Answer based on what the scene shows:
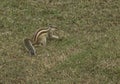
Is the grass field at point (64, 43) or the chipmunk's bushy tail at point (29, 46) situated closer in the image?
the grass field at point (64, 43)

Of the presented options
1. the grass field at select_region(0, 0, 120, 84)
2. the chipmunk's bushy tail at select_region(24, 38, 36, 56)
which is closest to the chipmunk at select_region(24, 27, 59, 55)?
the chipmunk's bushy tail at select_region(24, 38, 36, 56)

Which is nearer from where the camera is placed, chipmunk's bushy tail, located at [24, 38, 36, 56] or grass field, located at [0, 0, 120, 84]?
grass field, located at [0, 0, 120, 84]

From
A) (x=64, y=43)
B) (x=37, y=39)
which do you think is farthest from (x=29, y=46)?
(x=64, y=43)

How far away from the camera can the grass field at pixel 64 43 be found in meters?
7.42

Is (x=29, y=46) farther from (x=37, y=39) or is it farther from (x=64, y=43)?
(x=64, y=43)

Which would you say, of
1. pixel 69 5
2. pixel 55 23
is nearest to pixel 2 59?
pixel 55 23

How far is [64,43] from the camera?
8.44 meters

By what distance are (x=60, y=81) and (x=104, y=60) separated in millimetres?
1012

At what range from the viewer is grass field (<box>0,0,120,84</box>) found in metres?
7.42

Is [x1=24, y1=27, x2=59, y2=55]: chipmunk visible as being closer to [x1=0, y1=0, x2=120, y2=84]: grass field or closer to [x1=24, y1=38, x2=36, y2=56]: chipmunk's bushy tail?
[x1=24, y1=38, x2=36, y2=56]: chipmunk's bushy tail

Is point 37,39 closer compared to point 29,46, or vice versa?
point 29,46

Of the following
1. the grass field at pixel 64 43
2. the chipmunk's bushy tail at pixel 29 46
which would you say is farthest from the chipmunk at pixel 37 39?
the grass field at pixel 64 43

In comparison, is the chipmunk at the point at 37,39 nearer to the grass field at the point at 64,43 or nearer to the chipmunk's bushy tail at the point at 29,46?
the chipmunk's bushy tail at the point at 29,46

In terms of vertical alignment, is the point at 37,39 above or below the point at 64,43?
above
